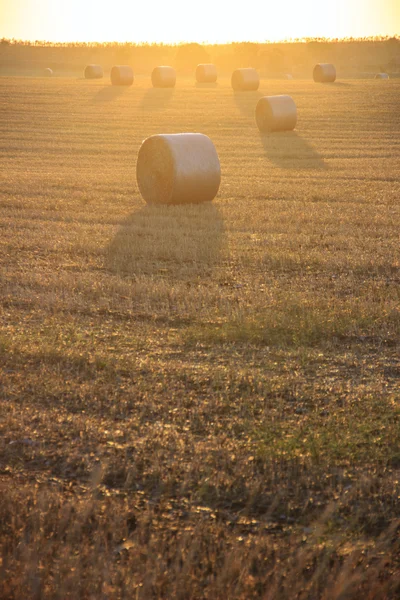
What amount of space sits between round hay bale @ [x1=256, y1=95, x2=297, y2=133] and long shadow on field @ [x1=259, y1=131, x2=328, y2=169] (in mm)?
303

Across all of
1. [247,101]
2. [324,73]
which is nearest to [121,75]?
[247,101]

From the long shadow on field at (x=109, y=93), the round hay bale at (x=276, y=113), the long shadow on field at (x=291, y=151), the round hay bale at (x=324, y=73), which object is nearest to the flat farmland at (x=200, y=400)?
the long shadow on field at (x=291, y=151)

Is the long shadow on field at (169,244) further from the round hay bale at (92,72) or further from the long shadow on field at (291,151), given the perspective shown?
the round hay bale at (92,72)

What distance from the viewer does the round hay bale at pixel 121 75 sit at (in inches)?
1893

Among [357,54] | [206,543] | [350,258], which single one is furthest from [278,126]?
[357,54]

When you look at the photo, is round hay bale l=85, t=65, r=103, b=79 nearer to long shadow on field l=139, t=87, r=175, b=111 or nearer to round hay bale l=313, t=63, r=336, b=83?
long shadow on field l=139, t=87, r=175, b=111

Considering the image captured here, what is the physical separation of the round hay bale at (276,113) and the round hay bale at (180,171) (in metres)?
12.5

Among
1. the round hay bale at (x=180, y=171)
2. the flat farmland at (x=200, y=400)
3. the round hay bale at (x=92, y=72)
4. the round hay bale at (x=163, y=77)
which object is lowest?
the flat farmland at (x=200, y=400)

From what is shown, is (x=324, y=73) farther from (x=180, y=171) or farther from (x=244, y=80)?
(x=180, y=171)

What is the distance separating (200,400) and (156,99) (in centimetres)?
3708

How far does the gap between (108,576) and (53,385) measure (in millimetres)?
2578

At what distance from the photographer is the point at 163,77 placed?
47094 mm

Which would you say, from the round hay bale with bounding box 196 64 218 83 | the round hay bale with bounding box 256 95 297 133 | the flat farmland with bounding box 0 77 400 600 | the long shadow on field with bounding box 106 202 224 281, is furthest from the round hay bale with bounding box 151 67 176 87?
the long shadow on field with bounding box 106 202 224 281

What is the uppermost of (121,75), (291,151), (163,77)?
(121,75)
